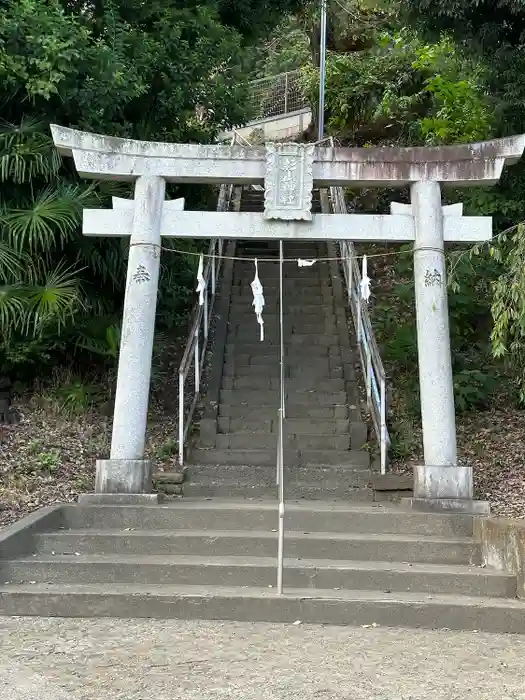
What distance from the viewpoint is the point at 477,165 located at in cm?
720

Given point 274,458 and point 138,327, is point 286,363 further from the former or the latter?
point 138,327

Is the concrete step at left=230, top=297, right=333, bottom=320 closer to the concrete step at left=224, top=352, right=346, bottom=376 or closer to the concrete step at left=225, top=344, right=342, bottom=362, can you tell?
the concrete step at left=225, top=344, right=342, bottom=362

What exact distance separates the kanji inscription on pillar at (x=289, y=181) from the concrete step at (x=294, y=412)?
232 cm

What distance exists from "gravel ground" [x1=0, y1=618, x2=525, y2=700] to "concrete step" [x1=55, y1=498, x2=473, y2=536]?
1280 mm

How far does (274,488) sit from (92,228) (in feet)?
9.94

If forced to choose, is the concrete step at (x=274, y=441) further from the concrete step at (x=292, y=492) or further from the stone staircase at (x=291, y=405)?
the concrete step at (x=292, y=492)

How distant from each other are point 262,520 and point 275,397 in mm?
2699

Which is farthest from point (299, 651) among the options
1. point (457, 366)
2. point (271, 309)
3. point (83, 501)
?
point (271, 309)

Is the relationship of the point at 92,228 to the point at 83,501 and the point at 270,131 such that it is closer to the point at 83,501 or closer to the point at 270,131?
the point at 83,501

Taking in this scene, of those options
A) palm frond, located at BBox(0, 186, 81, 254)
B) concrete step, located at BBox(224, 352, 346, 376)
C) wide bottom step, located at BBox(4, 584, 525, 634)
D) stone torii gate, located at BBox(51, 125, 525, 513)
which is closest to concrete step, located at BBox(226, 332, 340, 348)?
concrete step, located at BBox(224, 352, 346, 376)

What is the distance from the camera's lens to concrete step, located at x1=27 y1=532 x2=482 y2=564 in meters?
5.76

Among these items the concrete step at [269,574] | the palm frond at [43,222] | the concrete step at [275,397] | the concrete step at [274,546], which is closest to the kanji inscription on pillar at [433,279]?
the concrete step at [275,397]

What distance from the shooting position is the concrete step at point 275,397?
869 centimetres

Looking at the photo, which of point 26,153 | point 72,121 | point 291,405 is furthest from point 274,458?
point 72,121
